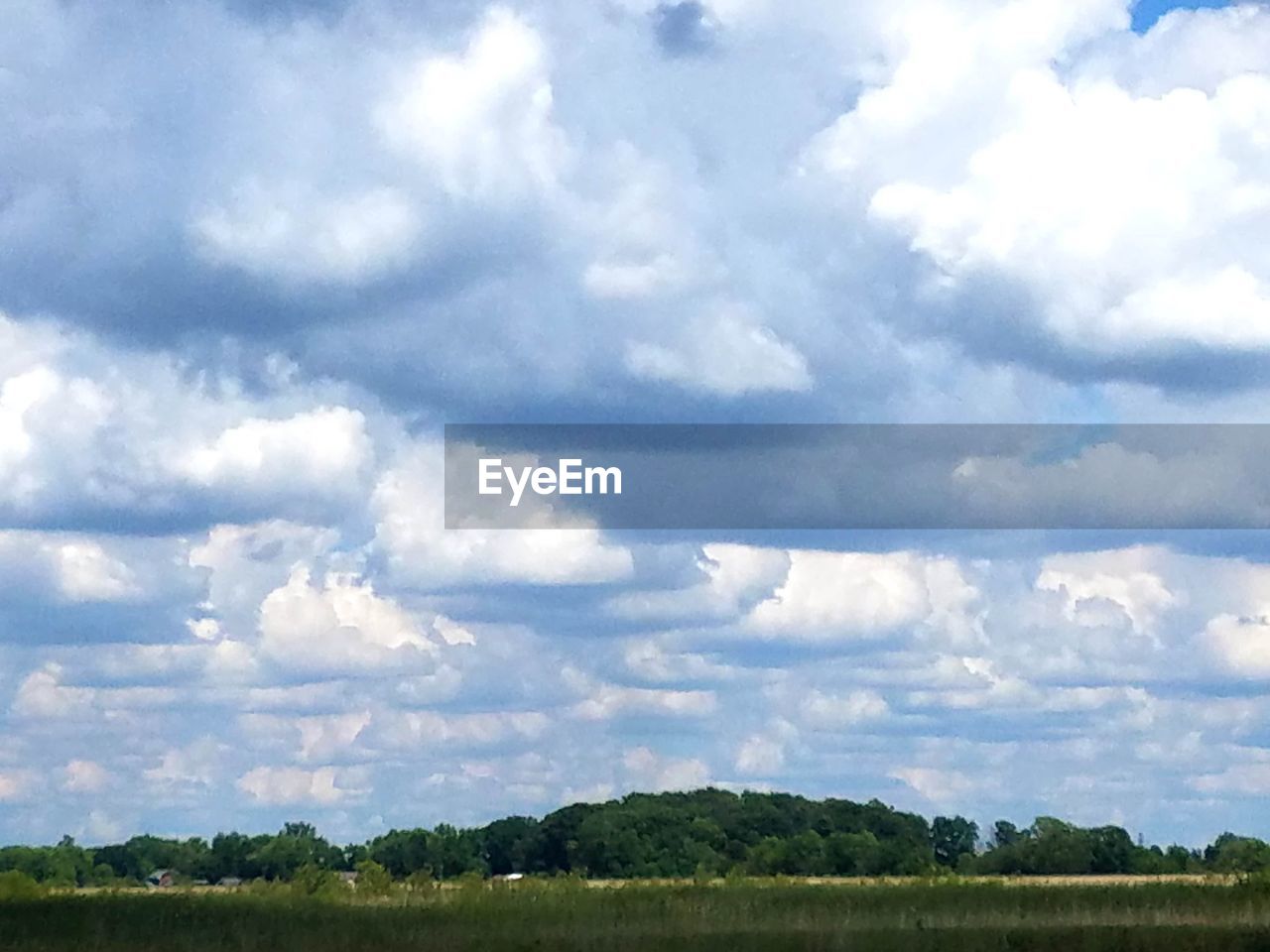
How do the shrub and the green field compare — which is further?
the shrub

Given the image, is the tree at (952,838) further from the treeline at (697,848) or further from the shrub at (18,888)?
the shrub at (18,888)

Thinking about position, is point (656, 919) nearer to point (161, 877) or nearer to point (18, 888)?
point (18, 888)

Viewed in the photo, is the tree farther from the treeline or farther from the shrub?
the shrub

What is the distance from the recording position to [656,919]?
4425cm

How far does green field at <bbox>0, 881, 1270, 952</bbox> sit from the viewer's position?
130 ft

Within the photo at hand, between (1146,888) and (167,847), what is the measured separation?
4862cm

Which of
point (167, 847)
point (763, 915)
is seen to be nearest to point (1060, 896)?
point (763, 915)

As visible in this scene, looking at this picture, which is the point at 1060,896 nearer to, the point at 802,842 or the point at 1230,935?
the point at 1230,935

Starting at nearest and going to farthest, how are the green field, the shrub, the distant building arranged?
the green field < the shrub < the distant building

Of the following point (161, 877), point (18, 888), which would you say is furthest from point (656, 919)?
point (161, 877)

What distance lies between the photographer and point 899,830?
93.1 meters

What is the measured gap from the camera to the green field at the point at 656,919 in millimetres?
39594

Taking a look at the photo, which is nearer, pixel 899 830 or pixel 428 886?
pixel 428 886

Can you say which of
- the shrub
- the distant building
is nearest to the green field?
the shrub
